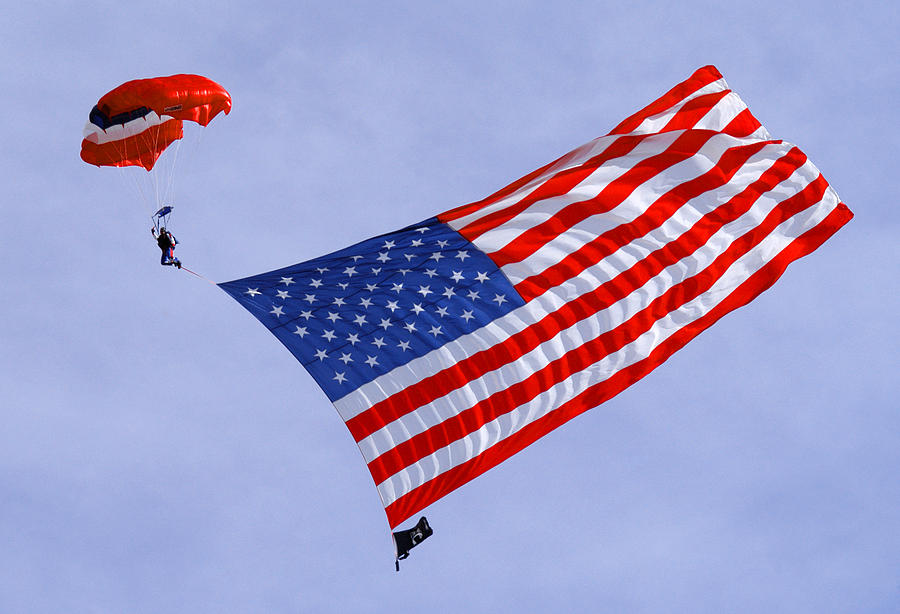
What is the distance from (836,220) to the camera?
1770 centimetres

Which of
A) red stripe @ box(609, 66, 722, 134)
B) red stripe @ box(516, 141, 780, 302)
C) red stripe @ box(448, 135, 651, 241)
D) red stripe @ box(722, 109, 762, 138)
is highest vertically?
red stripe @ box(609, 66, 722, 134)

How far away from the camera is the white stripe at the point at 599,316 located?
1550 centimetres

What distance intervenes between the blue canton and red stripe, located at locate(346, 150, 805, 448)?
354mm

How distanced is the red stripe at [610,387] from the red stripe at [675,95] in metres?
2.35

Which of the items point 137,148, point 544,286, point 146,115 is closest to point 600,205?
point 544,286

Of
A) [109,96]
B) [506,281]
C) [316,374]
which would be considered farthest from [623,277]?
[109,96]

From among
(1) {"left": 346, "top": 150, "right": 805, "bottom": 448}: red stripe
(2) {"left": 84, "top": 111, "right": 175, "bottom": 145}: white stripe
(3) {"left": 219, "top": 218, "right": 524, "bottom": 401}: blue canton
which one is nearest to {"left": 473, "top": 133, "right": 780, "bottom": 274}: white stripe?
(3) {"left": 219, "top": 218, "right": 524, "bottom": 401}: blue canton

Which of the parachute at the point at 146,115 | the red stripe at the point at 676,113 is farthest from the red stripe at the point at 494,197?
the parachute at the point at 146,115

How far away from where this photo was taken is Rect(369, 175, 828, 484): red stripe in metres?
15.4

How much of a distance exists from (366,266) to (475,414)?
7.27 feet

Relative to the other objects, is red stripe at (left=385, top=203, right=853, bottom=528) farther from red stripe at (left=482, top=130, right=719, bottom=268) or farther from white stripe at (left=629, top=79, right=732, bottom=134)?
white stripe at (left=629, top=79, right=732, bottom=134)

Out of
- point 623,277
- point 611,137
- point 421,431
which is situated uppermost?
point 611,137

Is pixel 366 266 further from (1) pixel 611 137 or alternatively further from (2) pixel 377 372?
(1) pixel 611 137

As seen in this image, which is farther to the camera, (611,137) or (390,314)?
(611,137)
